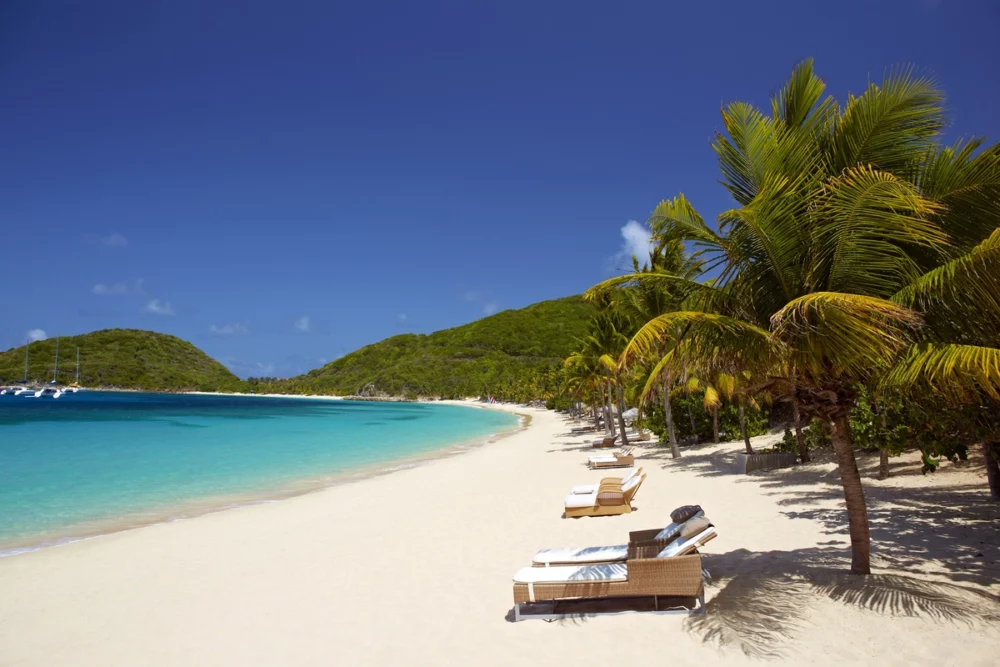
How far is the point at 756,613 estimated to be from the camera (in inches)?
174

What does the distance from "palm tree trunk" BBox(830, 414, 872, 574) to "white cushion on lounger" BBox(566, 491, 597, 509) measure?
414 centimetres

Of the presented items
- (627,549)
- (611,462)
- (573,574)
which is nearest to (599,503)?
(627,549)

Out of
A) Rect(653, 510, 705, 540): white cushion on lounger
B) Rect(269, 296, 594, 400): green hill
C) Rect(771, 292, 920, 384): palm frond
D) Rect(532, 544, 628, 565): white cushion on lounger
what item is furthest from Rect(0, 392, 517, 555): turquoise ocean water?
Rect(269, 296, 594, 400): green hill

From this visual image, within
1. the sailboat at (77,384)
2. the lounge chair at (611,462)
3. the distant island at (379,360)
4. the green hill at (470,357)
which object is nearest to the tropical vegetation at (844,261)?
the lounge chair at (611,462)

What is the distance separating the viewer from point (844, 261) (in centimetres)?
440

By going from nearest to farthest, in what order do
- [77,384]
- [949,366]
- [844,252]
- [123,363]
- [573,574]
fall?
[949,366] → [844,252] → [573,574] → [77,384] → [123,363]

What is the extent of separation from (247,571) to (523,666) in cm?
448

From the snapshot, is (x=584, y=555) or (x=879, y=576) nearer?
(x=879, y=576)

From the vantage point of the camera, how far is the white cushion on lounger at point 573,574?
4.84 meters

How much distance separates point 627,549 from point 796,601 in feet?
4.76

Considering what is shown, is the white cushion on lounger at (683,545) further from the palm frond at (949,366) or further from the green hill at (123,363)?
the green hill at (123,363)

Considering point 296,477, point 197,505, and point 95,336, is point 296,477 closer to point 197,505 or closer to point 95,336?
point 197,505

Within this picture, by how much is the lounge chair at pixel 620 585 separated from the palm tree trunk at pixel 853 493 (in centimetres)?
143

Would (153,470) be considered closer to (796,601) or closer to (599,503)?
(599,503)
